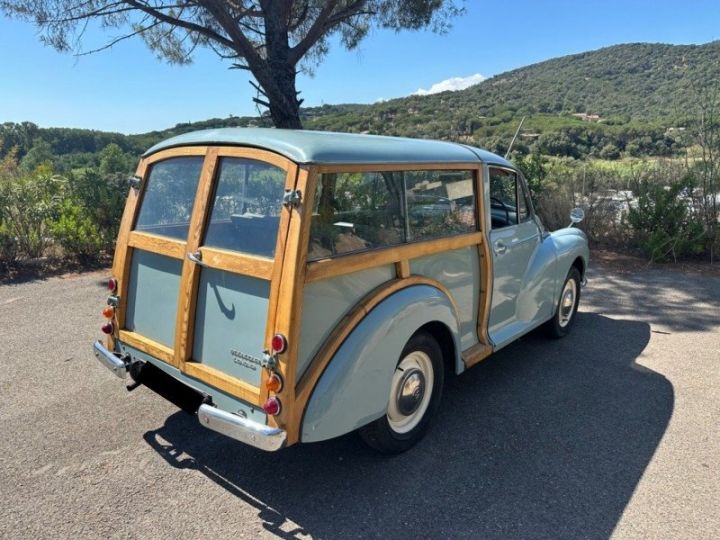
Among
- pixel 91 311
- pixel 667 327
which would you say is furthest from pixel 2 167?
pixel 667 327

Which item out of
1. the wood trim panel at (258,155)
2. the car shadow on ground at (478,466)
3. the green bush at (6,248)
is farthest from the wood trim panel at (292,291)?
the green bush at (6,248)

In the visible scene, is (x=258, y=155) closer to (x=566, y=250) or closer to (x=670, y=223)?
(x=566, y=250)

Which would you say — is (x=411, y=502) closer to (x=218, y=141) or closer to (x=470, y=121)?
(x=218, y=141)

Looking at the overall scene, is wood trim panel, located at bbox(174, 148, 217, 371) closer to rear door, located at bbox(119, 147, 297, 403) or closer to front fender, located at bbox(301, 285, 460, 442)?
rear door, located at bbox(119, 147, 297, 403)

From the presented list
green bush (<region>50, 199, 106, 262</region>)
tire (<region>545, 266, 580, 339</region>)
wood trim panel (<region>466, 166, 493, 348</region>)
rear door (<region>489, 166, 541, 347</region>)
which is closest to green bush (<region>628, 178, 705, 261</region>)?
tire (<region>545, 266, 580, 339</region>)

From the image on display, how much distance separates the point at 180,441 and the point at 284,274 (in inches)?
61.6

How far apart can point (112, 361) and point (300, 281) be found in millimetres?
1534

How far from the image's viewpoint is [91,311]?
545 centimetres

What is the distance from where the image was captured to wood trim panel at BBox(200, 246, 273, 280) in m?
2.24

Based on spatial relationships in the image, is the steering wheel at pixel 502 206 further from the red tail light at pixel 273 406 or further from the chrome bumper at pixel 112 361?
the chrome bumper at pixel 112 361

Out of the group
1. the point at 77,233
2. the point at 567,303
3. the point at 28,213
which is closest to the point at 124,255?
the point at 567,303

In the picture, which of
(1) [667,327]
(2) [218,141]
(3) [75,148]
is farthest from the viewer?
(3) [75,148]

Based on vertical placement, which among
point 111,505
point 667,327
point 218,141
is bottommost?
point 111,505

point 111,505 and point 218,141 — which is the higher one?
point 218,141
